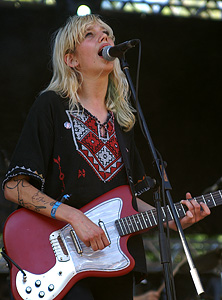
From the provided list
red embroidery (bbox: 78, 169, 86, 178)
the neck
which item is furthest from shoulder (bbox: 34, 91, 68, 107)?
red embroidery (bbox: 78, 169, 86, 178)

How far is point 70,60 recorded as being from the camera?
2.72m

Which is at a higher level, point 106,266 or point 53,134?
point 53,134

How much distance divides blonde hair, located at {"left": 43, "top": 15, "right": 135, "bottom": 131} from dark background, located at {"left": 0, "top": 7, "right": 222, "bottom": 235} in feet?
6.99

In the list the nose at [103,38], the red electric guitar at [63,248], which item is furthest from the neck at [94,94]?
the red electric guitar at [63,248]

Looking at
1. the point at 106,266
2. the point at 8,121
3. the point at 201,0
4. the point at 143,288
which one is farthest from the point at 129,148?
the point at 8,121

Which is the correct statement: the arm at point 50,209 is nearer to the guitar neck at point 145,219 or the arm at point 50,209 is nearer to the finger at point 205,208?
the guitar neck at point 145,219

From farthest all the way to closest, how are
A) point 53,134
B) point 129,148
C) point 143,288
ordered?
point 143,288, point 129,148, point 53,134

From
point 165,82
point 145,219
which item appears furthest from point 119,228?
point 165,82

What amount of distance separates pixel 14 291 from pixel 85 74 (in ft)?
4.25

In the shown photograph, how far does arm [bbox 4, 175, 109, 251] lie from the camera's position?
6.66 feet

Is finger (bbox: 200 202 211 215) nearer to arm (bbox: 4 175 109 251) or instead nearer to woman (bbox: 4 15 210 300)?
woman (bbox: 4 15 210 300)

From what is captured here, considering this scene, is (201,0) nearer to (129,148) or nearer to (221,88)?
(221,88)

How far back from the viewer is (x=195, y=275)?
5.07 ft

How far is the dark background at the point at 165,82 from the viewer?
17.6 feet
